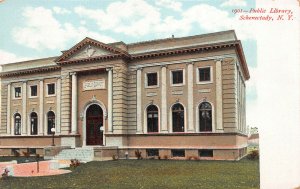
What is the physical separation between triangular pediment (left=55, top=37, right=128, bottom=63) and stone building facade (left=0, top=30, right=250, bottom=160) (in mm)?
60

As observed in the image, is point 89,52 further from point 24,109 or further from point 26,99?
point 24,109

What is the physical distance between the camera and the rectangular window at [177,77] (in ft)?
68.9

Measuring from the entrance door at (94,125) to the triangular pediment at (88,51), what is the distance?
3199 millimetres

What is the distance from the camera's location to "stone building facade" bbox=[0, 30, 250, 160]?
19.5 meters

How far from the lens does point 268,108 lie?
1192 centimetres

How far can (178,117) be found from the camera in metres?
20.9

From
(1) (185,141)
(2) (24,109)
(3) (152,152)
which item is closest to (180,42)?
(1) (185,141)

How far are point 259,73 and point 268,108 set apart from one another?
1168 millimetres

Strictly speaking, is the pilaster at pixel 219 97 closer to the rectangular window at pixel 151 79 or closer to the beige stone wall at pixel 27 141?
the rectangular window at pixel 151 79

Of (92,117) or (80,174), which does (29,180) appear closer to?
(80,174)

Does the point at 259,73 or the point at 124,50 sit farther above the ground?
the point at 124,50

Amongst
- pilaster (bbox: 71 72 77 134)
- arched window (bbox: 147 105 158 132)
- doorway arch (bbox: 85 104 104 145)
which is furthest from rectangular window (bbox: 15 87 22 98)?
arched window (bbox: 147 105 158 132)

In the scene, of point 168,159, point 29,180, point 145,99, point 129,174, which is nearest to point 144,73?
point 145,99

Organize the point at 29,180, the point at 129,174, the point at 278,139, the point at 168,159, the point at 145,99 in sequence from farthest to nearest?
1. the point at 145,99
2. the point at 168,159
3. the point at 129,174
4. the point at 29,180
5. the point at 278,139
